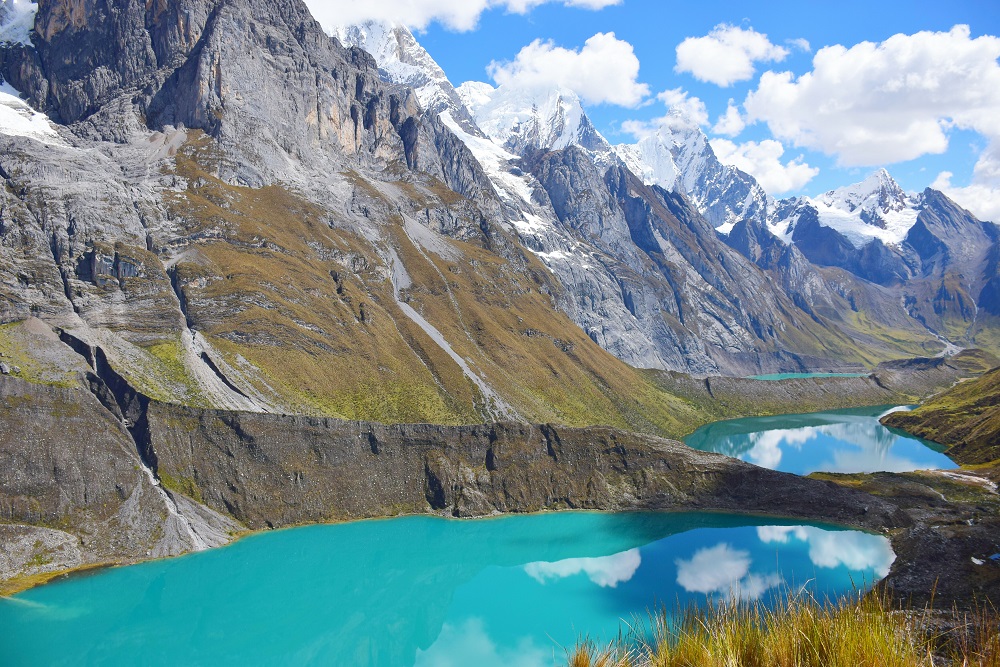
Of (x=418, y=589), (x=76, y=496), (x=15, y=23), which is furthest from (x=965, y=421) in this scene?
A: (x=15, y=23)

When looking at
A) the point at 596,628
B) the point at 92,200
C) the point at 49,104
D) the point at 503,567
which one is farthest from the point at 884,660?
the point at 49,104

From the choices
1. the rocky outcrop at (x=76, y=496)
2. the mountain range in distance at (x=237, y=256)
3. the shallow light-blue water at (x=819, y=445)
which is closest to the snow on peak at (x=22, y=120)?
the mountain range in distance at (x=237, y=256)

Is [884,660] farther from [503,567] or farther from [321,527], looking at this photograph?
[321,527]

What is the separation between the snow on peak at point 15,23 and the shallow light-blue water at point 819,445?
221 meters

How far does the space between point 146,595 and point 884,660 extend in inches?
2700

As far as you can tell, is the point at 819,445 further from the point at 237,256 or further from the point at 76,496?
the point at 76,496

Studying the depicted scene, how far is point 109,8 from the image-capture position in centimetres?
18450

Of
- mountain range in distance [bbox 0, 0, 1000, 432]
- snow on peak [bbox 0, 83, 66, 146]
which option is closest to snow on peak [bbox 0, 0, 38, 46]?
mountain range in distance [bbox 0, 0, 1000, 432]

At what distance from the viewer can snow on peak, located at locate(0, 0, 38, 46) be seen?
626ft

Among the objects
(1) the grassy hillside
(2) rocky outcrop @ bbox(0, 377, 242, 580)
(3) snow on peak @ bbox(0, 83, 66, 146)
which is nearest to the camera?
(2) rocky outcrop @ bbox(0, 377, 242, 580)

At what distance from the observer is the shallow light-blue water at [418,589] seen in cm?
5225

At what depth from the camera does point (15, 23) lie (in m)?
196

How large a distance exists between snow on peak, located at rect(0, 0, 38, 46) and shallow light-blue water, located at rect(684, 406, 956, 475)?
221366 mm

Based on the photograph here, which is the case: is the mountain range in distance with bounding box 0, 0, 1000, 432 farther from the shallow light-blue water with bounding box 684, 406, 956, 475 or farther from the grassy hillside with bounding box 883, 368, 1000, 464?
the grassy hillside with bounding box 883, 368, 1000, 464
